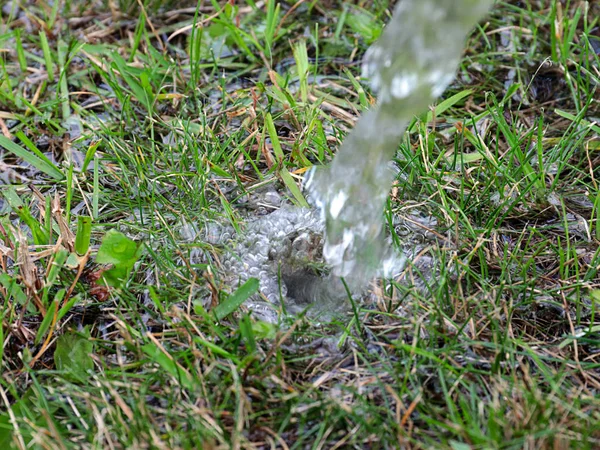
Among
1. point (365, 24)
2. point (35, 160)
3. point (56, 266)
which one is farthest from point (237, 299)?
point (365, 24)

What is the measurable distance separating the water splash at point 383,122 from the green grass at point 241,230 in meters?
0.14

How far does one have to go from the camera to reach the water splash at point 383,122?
4.97 ft

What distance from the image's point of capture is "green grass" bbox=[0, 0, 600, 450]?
66.4 inches

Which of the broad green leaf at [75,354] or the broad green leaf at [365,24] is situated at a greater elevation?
the broad green leaf at [365,24]

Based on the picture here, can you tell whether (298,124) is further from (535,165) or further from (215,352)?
(215,352)

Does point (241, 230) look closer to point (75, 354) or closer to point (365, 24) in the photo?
point (75, 354)

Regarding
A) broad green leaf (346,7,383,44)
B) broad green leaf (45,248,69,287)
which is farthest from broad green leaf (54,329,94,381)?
broad green leaf (346,7,383,44)

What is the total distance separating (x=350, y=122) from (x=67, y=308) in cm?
126

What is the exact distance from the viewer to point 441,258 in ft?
6.64

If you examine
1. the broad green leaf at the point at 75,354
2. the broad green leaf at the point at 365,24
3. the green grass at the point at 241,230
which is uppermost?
the broad green leaf at the point at 365,24

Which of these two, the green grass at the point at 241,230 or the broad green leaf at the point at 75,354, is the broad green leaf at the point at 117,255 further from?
the broad green leaf at the point at 75,354

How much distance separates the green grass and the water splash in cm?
14

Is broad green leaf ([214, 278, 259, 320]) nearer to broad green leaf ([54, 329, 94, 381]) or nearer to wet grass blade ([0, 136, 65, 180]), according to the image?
broad green leaf ([54, 329, 94, 381])

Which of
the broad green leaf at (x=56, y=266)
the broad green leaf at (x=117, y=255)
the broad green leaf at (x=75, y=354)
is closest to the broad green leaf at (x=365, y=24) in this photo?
the broad green leaf at (x=117, y=255)
